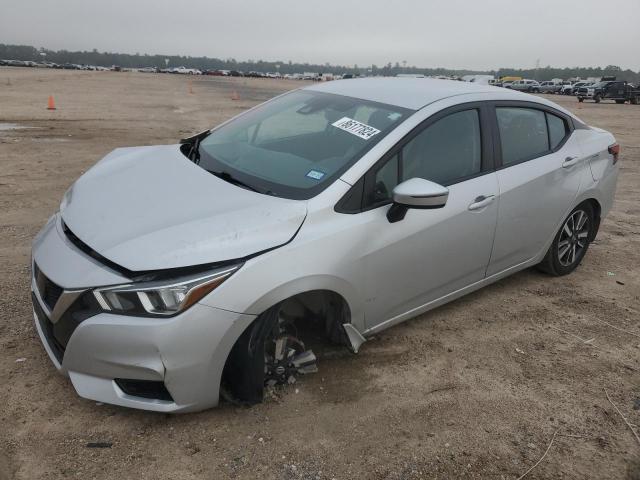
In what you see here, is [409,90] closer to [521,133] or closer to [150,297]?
[521,133]

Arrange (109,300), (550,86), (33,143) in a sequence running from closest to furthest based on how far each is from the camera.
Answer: (109,300) → (33,143) → (550,86)

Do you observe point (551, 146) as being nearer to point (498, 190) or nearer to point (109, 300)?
point (498, 190)

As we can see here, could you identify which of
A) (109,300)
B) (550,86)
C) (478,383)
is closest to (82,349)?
(109,300)

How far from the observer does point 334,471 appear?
92.4 inches

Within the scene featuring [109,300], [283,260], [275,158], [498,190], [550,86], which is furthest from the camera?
[550,86]

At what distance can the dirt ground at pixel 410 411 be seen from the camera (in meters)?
2.38

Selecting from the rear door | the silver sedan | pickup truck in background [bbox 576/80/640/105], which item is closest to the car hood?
the silver sedan

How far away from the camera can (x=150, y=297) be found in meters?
2.28

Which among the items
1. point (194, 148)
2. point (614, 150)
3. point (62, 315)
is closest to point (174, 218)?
point (62, 315)

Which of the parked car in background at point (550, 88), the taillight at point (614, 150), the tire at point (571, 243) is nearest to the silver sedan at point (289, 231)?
the tire at point (571, 243)

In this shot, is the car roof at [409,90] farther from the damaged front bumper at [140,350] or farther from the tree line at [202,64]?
the tree line at [202,64]

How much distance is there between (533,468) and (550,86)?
208ft

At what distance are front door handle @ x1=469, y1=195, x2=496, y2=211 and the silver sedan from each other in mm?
11

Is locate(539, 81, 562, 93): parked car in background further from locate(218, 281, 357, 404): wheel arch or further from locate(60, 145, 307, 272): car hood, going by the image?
locate(218, 281, 357, 404): wheel arch
